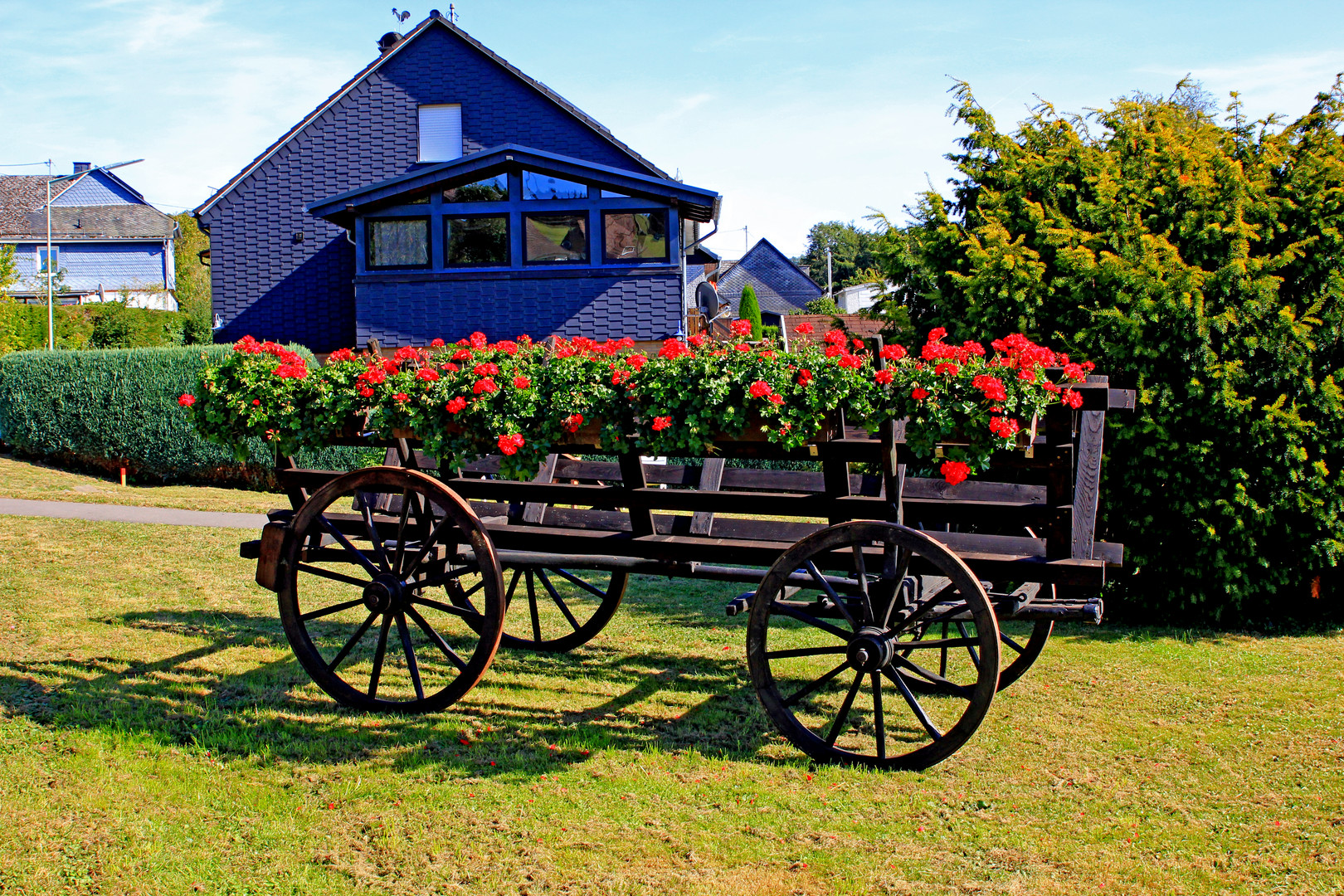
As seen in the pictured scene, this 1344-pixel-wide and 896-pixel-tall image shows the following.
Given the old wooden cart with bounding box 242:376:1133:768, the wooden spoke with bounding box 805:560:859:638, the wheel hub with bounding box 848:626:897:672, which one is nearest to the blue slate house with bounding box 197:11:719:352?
the old wooden cart with bounding box 242:376:1133:768

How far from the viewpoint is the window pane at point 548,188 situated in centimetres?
1652

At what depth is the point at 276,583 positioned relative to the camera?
16.7ft

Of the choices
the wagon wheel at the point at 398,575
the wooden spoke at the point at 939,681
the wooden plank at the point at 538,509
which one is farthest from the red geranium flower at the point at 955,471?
the wooden plank at the point at 538,509

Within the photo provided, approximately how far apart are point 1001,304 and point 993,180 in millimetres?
1224

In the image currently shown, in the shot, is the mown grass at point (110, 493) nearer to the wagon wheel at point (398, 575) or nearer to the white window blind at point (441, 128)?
the white window blind at point (441, 128)

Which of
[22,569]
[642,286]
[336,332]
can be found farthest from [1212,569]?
[336,332]

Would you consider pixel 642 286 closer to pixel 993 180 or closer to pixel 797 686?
pixel 993 180

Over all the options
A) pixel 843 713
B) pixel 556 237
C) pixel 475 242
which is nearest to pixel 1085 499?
pixel 843 713

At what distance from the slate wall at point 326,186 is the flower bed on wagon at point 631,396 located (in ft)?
49.1

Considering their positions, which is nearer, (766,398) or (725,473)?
(766,398)

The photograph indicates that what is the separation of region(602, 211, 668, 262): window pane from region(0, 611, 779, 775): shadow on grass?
37.0ft

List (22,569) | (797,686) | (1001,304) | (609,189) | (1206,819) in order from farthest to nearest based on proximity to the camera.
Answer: (609,189)
(22,569)
(1001,304)
(797,686)
(1206,819)

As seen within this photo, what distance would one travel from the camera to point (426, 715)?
Result: 5035 mm

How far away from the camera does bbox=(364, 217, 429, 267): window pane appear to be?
1697 cm
